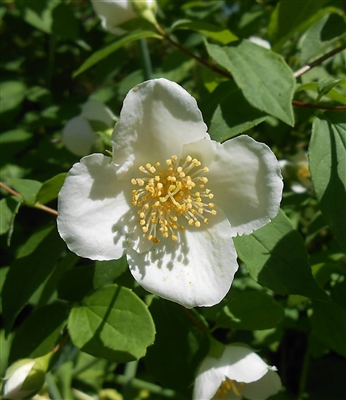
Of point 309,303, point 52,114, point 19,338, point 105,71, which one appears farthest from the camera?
point 105,71

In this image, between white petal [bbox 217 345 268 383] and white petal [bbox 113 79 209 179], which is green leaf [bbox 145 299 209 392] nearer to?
white petal [bbox 217 345 268 383]

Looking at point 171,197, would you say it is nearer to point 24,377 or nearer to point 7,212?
point 7,212

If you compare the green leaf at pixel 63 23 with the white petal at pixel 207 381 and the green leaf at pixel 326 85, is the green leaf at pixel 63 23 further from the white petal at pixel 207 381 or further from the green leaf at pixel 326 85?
the white petal at pixel 207 381

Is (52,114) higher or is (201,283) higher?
(201,283)

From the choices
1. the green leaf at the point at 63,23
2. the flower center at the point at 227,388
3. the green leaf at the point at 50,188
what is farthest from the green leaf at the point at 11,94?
the flower center at the point at 227,388

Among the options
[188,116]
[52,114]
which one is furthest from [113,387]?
[188,116]

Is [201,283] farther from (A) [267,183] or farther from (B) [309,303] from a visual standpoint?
(B) [309,303]

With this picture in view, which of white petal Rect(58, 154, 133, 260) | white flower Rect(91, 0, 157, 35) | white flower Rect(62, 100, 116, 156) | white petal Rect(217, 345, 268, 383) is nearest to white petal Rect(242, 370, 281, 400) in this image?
white petal Rect(217, 345, 268, 383)
